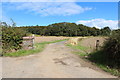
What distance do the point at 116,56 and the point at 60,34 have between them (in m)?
76.5

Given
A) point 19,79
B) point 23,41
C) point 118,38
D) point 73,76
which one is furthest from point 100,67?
point 23,41

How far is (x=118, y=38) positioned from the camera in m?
6.92

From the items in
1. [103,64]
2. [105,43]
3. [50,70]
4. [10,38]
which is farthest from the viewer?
[10,38]

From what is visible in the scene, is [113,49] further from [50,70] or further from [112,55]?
[50,70]

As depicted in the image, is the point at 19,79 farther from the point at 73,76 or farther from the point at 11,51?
the point at 11,51

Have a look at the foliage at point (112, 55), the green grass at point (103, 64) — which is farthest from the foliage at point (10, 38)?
the foliage at point (112, 55)

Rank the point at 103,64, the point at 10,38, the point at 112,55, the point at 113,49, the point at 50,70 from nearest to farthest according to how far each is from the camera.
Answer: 1. the point at 50,70
2. the point at 113,49
3. the point at 112,55
4. the point at 103,64
5. the point at 10,38

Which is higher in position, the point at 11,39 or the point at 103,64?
the point at 11,39

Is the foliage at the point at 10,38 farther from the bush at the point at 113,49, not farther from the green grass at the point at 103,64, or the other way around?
the bush at the point at 113,49

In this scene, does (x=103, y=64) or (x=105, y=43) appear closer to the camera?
(x=103, y=64)

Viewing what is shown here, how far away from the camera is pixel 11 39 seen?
11961 millimetres

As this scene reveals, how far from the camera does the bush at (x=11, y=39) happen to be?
1168 centimetres

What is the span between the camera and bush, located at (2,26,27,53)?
11.7m

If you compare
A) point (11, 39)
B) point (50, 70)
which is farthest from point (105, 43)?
point (11, 39)
